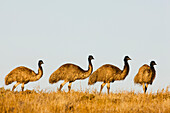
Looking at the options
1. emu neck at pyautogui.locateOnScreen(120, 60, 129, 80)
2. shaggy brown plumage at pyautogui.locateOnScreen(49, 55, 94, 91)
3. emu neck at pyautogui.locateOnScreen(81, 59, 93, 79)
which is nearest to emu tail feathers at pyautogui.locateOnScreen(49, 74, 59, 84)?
shaggy brown plumage at pyautogui.locateOnScreen(49, 55, 94, 91)

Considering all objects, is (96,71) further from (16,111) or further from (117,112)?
(16,111)

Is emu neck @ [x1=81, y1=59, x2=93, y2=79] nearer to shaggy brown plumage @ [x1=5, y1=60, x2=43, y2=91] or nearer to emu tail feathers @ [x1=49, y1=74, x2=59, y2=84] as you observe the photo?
emu tail feathers @ [x1=49, y1=74, x2=59, y2=84]

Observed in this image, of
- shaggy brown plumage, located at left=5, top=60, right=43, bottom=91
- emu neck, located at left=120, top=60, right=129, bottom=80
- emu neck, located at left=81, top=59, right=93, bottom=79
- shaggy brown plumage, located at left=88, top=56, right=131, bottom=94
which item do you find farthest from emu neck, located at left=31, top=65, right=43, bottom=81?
emu neck, located at left=120, top=60, right=129, bottom=80

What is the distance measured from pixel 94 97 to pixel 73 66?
15.4 ft

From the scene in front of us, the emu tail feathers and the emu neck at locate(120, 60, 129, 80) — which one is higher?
the emu neck at locate(120, 60, 129, 80)

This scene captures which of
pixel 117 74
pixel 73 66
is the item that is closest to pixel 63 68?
pixel 73 66

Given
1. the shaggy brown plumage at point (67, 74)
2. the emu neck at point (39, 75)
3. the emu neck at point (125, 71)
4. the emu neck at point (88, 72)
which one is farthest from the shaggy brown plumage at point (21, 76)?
the emu neck at point (125, 71)

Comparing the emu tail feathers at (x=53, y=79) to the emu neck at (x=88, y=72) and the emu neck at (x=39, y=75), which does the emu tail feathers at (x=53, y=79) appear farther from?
the emu neck at (x=88, y=72)

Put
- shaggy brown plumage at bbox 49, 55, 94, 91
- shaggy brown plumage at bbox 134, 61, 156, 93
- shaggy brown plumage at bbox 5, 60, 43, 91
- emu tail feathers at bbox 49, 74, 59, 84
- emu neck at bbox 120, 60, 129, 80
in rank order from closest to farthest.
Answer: shaggy brown plumage at bbox 49, 55, 94, 91
emu tail feathers at bbox 49, 74, 59, 84
shaggy brown plumage at bbox 134, 61, 156, 93
emu neck at bbox 120, 60, 129, 80
shaggy brown plumage at bbox 5, 60, 43, 91

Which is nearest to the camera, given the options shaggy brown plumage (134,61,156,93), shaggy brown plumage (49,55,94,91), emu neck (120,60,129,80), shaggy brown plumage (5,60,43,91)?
shaggy brown plumage (49,55,94,91)

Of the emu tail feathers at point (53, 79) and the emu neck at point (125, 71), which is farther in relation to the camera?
the emu neck at point (125, 71)

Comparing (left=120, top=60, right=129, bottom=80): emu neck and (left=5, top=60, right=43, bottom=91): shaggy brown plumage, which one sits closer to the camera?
(left=120, top=60, right=129, bottom=80): emu neck

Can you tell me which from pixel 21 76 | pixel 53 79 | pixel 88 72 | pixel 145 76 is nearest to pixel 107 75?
pixel 88 72

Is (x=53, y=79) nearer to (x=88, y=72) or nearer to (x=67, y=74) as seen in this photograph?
(x=67, y=74)
